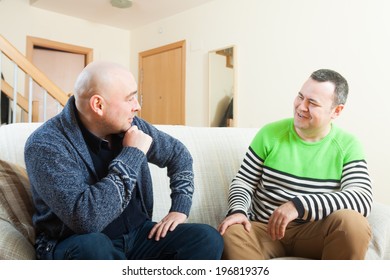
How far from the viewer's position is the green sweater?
108 centimetres

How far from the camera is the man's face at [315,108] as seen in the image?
1.19m

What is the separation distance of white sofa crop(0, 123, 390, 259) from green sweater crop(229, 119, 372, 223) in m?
0.15

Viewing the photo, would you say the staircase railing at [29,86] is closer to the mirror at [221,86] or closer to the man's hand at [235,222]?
the mirror at [221,86]

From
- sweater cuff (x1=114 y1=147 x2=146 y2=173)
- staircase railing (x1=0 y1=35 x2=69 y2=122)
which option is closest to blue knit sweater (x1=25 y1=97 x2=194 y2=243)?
sweater cuff (x1=114 y1=147 x2=146 y2=173)

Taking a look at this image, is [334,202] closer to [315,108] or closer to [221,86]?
[315,108]

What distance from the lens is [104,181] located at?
2.67 ft

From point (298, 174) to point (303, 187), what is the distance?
0.15 feet

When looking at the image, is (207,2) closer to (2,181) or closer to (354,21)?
(354,21)

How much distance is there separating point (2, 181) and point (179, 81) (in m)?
2.96

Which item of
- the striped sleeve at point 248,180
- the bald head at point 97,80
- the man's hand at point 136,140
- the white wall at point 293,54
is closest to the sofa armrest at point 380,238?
the striped sleeve at point 248,180

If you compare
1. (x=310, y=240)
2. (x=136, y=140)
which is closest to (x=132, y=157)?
(x=136, y=140)

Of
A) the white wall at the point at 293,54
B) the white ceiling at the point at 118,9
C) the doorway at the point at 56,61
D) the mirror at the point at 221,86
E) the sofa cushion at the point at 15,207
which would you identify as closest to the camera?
the sofa cushion at the point at 15,207

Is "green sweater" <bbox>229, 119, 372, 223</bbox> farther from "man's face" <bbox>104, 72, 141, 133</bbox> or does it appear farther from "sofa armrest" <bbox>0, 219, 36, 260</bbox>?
"sofa armrest" <bbox>0, 219, 36, 260</bbox>

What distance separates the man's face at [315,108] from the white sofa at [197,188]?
336 mm
